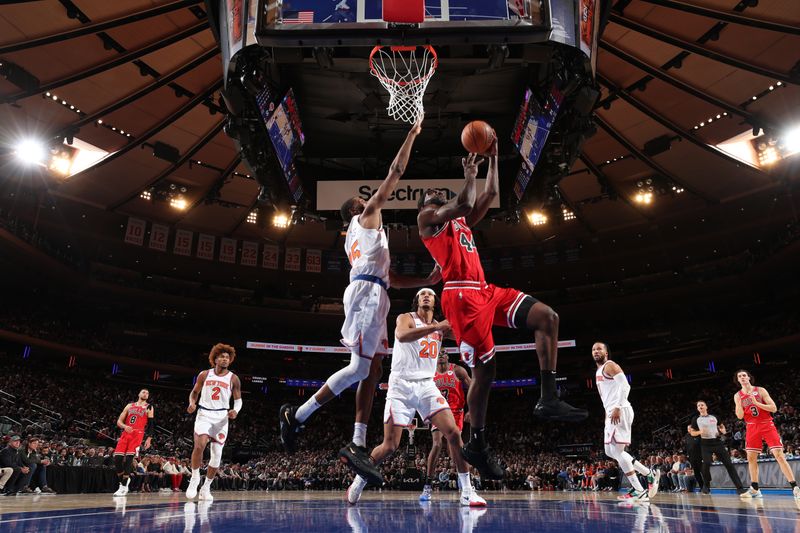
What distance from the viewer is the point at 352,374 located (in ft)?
18.6

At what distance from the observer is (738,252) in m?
30.0

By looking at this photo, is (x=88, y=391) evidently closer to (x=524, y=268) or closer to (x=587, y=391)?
(x=524, y=268)

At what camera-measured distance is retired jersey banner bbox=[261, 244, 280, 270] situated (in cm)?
3172

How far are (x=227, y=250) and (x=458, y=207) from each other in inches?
1061

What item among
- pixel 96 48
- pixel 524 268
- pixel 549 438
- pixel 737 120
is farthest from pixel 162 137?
pixel 549 438

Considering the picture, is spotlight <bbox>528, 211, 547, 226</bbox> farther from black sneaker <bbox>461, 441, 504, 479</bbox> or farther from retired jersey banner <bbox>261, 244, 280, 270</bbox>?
black sneaker <bbox>461, 441, 504, 479</bbox>

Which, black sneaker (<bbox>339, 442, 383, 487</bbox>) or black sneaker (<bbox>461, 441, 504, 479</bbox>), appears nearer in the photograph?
black sneaker (<bbox>461, 441, 504, 479</bbox>)

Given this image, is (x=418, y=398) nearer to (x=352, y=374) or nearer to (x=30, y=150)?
(x=352, y=374)

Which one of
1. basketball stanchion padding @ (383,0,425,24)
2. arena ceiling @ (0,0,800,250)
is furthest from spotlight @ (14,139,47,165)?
basketball stanchion padding @ (383,0,425,24)

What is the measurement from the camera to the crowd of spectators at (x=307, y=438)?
55.6 ft

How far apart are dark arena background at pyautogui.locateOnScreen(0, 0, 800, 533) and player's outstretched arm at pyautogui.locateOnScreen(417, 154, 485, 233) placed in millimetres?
279

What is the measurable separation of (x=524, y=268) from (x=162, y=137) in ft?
69.9

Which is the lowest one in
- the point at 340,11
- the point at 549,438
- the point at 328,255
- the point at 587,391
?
the point at 549,438

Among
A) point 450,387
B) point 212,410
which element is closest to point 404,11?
point 450,387
